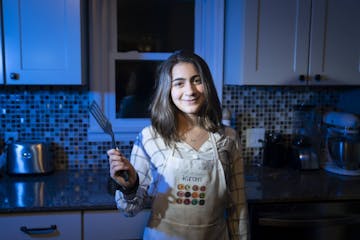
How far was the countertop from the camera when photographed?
A: 4.84ft

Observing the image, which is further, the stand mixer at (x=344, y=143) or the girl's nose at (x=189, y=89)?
the stand mixer at (x=344, y=143)

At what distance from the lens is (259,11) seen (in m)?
1.76

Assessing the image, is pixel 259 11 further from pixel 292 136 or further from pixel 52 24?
pixel 52 24

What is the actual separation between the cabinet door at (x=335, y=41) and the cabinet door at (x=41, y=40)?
120 cm

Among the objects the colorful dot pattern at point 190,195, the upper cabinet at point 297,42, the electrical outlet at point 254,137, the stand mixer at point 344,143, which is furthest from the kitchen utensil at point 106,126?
the stand mixer at point 344,143

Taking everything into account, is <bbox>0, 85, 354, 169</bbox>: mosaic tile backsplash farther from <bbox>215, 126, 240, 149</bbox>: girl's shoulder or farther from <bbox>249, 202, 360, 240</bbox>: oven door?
<bbox>215, 126, 240, 149</bbox>: girl's shoulder

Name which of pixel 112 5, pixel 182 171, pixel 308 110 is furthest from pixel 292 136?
pixel 112 5

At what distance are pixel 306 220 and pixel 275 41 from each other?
89cm

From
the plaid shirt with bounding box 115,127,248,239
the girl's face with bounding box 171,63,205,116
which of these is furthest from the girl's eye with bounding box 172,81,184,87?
the plaid shirt with bounding box 115,127,248,239

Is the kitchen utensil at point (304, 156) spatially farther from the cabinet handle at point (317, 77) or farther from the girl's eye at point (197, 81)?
the girl's eye at point (197, 81)

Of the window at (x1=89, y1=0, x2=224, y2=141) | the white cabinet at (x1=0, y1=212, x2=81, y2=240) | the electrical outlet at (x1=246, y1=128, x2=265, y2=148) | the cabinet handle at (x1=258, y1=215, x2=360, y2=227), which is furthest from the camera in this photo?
the electrical outlet at (x1=246, y1=128, x2=265, y2=148)

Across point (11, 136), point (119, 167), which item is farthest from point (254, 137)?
point (11, 136)

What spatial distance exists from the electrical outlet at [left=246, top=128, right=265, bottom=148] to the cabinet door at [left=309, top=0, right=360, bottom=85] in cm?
48

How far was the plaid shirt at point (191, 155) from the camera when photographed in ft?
4.09
